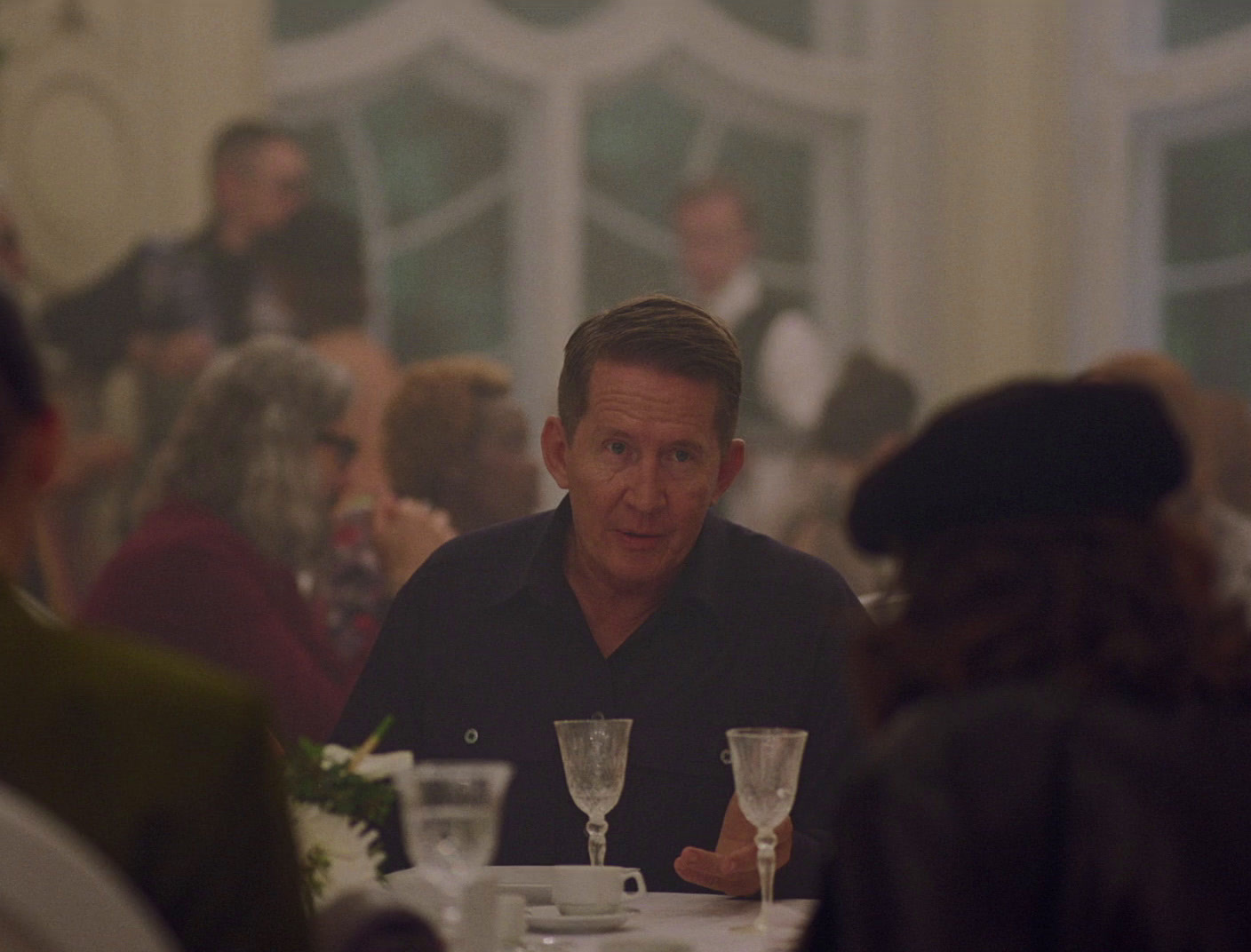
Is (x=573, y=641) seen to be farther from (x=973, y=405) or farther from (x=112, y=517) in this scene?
(x=112, y=517)

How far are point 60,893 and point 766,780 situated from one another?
1.07 m

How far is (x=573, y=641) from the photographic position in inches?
100

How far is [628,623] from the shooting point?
258 cm

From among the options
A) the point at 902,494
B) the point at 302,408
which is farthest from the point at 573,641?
the point at 302,408

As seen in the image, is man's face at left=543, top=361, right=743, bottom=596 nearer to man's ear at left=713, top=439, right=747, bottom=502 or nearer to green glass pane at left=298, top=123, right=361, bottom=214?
man's ear at left=713, top=439, right=747, bottom=502

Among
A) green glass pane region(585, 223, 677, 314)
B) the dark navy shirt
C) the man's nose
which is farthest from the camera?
green glass pane region(585, 223, 677, 314)

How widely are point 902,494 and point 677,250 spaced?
5.77m

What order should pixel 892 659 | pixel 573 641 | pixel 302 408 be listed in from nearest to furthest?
pixel 892 659 → pixel 573 641 → pixel 302 408

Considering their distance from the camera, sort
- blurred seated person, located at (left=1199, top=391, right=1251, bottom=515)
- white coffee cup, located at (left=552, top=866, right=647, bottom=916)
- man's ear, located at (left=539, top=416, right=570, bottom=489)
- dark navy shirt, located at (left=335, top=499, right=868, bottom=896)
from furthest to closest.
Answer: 1. blurred seated person, located at (left=1199, top=391, right=1251, bottom=515)
2. man's ear, located at (left=539, top=416, right=570, bottom=489)
3. dark navy shirt, located at (left=335, top=499, right=868, bottom=896)
4. white coffee cup, located at (left=552, top=866, right=647, bottom=916)

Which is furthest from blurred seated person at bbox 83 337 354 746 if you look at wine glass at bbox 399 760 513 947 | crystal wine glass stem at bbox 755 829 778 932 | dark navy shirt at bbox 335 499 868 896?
wine glass at bbox 399 760 513 947

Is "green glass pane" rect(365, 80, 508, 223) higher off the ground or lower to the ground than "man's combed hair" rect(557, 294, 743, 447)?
higher

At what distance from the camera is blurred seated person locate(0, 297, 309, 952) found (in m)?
1.01

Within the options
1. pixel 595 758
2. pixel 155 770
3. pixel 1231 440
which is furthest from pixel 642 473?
pixel 1231 440

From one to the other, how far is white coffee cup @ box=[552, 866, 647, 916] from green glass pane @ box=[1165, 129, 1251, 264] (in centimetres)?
560
